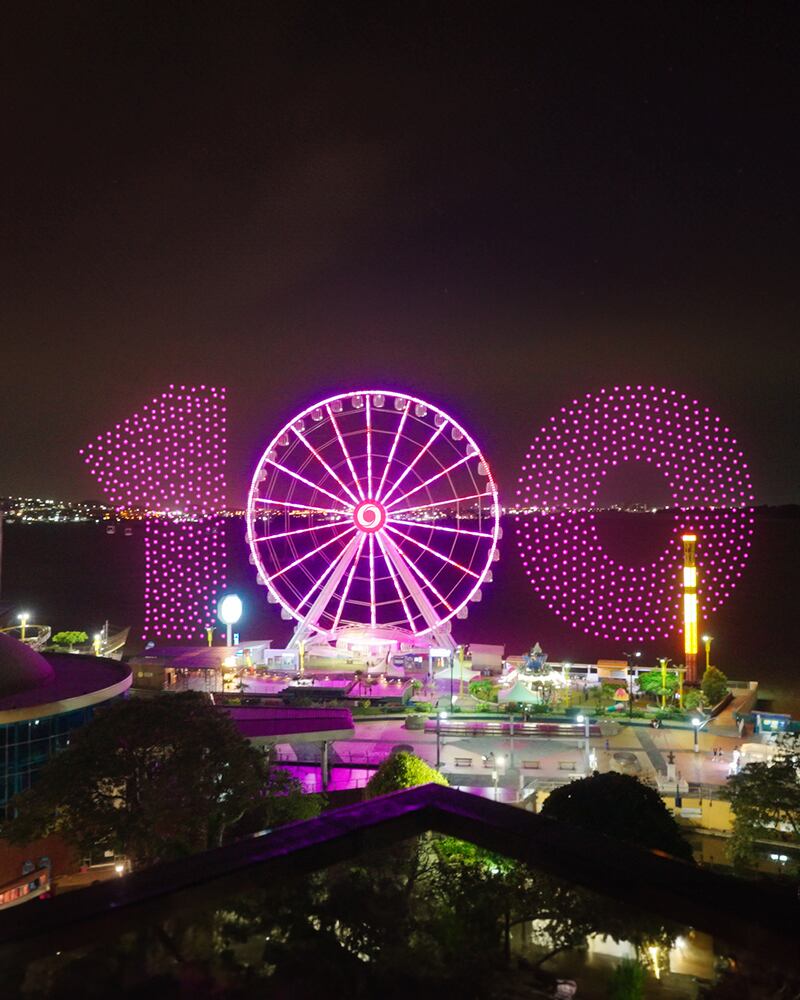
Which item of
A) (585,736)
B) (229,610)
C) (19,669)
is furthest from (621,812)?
(229,610)

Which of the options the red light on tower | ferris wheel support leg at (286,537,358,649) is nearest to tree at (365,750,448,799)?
ferris wheel support leg at (286,537,358,649)

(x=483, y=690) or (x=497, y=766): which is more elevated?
(x=483, y=690)

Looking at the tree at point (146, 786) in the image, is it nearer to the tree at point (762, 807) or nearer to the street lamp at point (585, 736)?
the tree at point (762, 807)

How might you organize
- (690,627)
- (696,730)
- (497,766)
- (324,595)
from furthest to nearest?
(324,595), (690,627), (696,730), (497,766)

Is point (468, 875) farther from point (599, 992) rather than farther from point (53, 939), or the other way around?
point (53, 939)

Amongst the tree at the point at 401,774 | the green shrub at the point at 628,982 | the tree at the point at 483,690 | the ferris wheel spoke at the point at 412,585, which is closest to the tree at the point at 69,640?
the ferris wheel spoke at the point at 412,585

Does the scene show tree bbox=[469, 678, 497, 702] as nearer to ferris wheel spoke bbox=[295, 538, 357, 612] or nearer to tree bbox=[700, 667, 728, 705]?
ferris wheel spoke bbox=[295, 538, 357, 612]

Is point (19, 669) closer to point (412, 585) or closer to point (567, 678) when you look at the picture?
point (412, 585)
